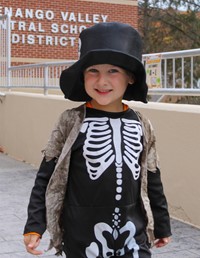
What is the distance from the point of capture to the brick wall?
1574 centimetres

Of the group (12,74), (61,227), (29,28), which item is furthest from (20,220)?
(29,28)

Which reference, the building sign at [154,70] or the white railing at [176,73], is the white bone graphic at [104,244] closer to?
the white railing at [176,73]

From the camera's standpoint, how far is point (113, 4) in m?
17.5

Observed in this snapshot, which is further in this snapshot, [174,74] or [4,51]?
[4,51]

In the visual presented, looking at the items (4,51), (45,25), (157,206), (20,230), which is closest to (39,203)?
(157,206)

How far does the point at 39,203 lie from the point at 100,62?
2.44ft

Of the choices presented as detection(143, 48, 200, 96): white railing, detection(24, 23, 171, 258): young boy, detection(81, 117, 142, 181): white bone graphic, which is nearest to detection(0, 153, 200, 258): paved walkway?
detection(143, 48, 200, 96): white railing

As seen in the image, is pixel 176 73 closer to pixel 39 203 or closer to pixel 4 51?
pixel 39 203

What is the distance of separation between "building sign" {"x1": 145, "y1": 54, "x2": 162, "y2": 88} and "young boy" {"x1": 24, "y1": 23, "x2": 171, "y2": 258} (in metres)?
3.39

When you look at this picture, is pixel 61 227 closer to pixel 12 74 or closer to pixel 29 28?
pixel 12 74

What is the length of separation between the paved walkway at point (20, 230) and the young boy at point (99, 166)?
205 cm

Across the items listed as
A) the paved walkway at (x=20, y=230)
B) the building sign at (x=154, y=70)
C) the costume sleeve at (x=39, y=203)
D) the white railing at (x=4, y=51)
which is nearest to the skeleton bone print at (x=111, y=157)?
the costume sleeve at (x=39, y=203)

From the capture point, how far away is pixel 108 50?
2398 mm

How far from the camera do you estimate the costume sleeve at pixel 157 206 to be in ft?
8.73
